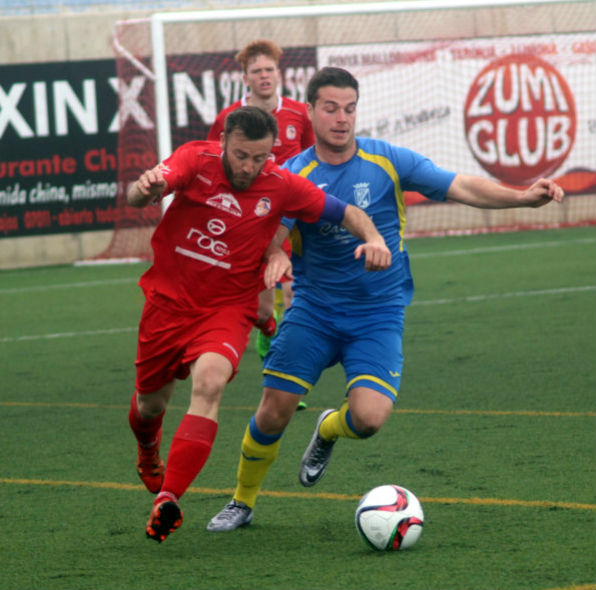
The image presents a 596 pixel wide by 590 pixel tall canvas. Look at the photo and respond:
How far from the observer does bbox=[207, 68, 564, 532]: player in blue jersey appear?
5.07 meters

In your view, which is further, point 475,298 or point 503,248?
point 503,248

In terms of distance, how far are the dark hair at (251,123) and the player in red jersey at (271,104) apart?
2569mm

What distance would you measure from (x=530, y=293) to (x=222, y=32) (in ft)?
23.4

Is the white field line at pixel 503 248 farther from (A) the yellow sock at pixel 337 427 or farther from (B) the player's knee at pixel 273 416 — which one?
(B) the player's knee at pixel 273 416

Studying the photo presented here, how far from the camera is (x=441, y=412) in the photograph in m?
7.09

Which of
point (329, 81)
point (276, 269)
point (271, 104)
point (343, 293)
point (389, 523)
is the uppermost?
point (329, 81)

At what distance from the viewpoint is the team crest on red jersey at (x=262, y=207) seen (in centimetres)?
506

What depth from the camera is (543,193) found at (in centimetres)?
483

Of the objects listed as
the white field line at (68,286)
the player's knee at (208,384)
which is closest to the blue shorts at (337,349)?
the player's knee at (208,384)

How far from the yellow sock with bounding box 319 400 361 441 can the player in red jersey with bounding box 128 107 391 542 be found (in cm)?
56

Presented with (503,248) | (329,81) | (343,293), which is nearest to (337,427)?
(343,293)

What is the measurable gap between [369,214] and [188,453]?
4.56ft

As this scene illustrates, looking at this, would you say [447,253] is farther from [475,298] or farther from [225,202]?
[225,202]

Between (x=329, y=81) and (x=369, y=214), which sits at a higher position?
(x=329, y=81)
